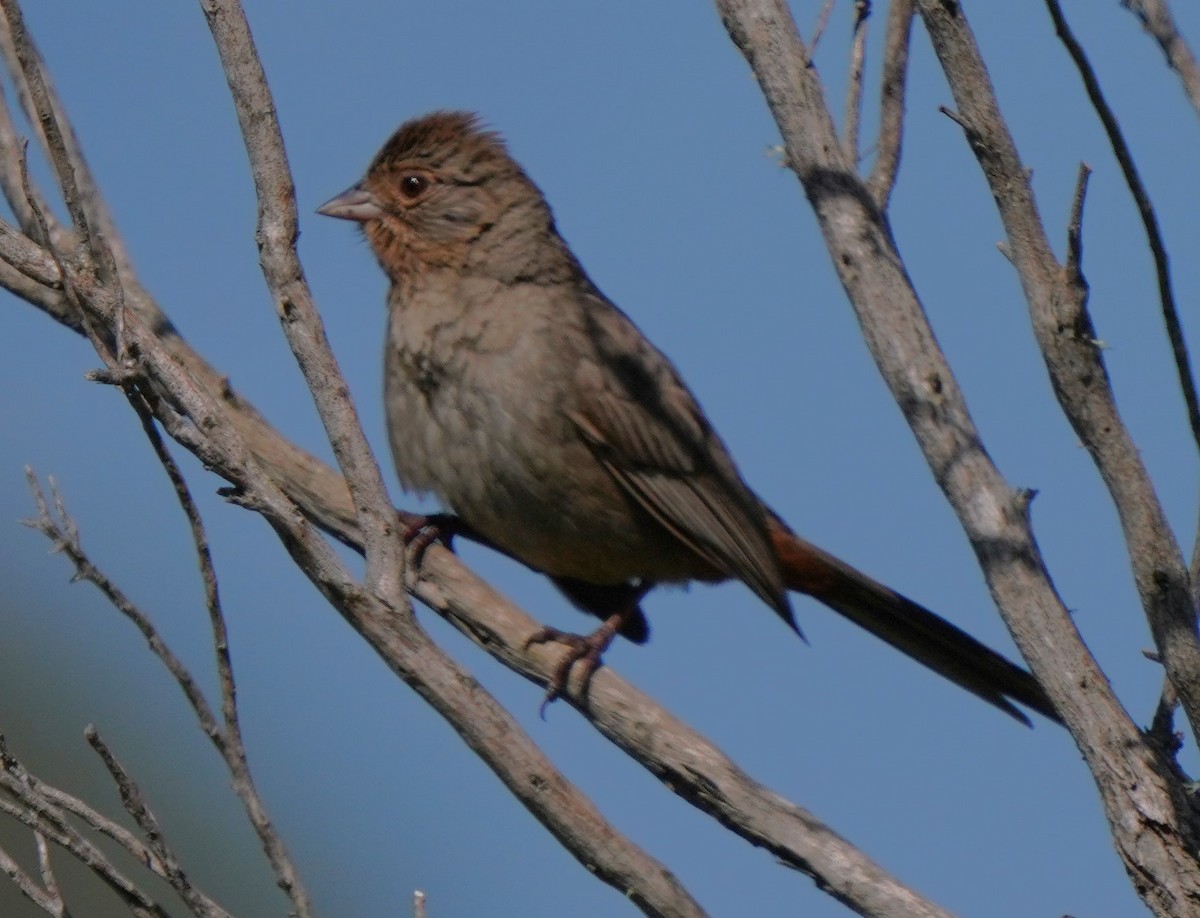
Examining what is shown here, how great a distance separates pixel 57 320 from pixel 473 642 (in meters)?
1.52

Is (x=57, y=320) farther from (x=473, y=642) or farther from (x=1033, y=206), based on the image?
(x=1033, y=206)

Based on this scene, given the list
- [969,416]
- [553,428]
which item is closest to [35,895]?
[969,416]

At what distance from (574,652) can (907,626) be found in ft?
4.15

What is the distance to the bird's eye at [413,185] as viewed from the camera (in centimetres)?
560

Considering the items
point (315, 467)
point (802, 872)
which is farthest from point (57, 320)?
point (802, 872)

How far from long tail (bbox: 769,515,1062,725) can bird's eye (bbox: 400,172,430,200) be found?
5.70 ft

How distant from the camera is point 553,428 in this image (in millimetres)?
5016

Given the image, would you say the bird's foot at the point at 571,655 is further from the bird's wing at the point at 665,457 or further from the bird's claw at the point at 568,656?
the bird's wing at the point at 665,457

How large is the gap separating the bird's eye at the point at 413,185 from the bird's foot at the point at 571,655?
→ 5.82 ft

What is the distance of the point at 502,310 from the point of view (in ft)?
17.0

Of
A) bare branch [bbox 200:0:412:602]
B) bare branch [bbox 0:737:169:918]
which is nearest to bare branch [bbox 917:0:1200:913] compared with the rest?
bare branch [bbox 200:0:412:602]

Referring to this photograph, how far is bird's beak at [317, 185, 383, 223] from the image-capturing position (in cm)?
559

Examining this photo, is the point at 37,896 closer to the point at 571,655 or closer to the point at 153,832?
the point at 153,832

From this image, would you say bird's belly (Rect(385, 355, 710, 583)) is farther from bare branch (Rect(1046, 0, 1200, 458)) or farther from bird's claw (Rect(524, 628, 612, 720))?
bare branch (Rect(1046, 0, 1200, 458))
